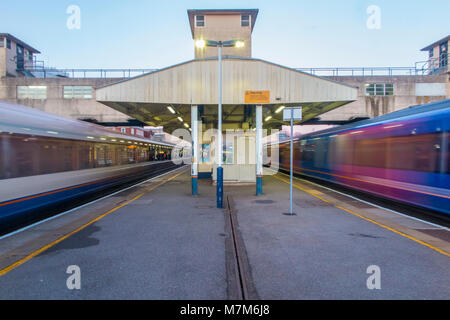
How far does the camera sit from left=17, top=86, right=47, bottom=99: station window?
22.9m

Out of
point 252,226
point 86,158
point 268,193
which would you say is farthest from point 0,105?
point 268,193

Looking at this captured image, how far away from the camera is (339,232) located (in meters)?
6.02

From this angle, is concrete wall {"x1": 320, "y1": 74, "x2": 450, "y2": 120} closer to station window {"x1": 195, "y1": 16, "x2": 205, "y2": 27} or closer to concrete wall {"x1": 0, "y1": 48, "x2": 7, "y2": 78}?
station window {"x1": 195, "y1": 16, "x2": 205, "y2": 27}

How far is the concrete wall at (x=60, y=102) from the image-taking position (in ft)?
73.7

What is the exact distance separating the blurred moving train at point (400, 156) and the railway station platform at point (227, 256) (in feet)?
4.05

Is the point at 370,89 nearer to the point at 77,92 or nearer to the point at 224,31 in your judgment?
the point at 224,31

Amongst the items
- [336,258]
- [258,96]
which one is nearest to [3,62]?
[258,96]

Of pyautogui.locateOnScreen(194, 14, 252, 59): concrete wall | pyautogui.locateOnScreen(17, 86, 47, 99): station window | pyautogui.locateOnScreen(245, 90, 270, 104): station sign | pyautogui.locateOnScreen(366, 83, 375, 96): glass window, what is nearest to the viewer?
pyautogui.locateOnScreen(245, 90, 270, 104): station sign

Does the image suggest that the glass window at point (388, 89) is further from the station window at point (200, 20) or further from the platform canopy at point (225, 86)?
the station window at point (200, 20)

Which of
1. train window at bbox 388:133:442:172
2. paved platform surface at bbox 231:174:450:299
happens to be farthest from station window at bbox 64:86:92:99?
train window at bbox 388:133:442:172

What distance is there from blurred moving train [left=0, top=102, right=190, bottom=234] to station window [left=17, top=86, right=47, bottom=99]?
619 inches

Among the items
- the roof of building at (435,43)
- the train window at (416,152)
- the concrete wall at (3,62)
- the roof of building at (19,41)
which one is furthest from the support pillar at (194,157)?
the roof of building at (435,43)

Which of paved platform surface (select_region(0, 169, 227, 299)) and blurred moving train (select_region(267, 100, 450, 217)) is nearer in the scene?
paved platform surface (select_region(0, 169, 227, 299))
